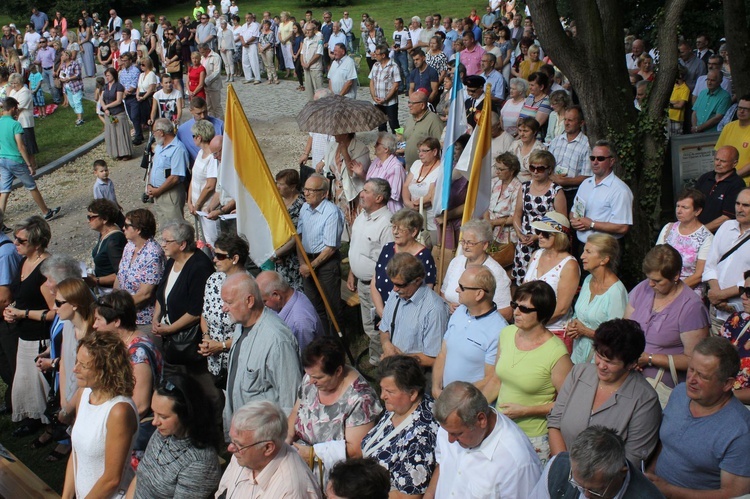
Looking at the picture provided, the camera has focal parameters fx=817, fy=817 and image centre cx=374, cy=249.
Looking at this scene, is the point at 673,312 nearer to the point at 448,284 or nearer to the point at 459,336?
the point at 459,336

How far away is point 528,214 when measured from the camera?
25.5 feet

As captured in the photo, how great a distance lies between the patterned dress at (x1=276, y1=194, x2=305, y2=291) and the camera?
8.16m

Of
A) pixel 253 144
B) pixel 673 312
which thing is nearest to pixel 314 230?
pixel 253 144

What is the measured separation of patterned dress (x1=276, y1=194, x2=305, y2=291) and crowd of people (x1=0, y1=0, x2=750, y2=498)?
0.02m

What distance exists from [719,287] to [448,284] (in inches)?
83.5

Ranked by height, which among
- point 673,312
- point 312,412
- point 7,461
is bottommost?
point 7,461

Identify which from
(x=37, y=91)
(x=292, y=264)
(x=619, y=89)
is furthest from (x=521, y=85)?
(x=37, y=91)

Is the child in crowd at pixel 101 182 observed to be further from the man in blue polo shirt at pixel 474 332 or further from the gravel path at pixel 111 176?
the man in blue polo shirt at pixel 474 332

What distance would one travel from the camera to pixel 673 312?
5.43 metres

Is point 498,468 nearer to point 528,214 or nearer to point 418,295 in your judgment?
point 418,295

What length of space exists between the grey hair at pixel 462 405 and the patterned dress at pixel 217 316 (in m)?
2.89

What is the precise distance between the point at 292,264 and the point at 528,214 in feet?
7.81

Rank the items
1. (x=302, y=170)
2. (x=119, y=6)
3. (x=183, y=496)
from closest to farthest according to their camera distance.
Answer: (x=183, y=496)
(x=302, y=170)
(x=119, y=6)

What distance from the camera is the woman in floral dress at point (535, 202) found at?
7.58 metres
